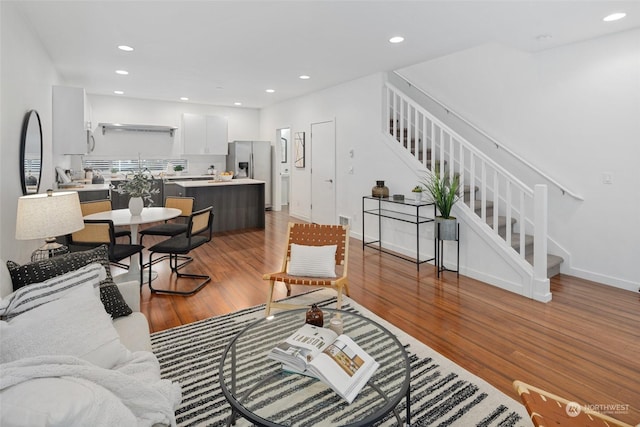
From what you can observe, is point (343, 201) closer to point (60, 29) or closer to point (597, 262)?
point (597, 262)

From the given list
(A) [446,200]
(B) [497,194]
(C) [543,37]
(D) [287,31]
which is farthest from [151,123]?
(C) [543,37]

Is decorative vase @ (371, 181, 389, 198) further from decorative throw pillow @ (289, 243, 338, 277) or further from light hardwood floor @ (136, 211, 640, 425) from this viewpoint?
decorative throw pillow @ (289, 243, 338, 277)

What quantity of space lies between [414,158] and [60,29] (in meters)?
4.27

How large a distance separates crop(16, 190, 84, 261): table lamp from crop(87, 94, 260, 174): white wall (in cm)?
585

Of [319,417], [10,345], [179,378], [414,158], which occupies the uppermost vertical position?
[414,158]

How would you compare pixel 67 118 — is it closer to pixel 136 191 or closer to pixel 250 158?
pixel 136 191

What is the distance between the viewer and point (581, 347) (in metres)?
2.54

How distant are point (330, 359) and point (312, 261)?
1500mm

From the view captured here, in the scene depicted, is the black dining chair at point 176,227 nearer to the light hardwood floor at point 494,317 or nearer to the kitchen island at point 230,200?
the light hardwood floor at point 494,317

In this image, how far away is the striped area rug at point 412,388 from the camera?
5.92 ft

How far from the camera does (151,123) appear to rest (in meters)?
7.95

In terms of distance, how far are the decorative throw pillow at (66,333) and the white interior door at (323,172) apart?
5.09m

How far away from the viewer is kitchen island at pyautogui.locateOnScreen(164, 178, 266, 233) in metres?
6.14

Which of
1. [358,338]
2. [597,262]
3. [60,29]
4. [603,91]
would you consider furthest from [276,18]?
[597,262]
